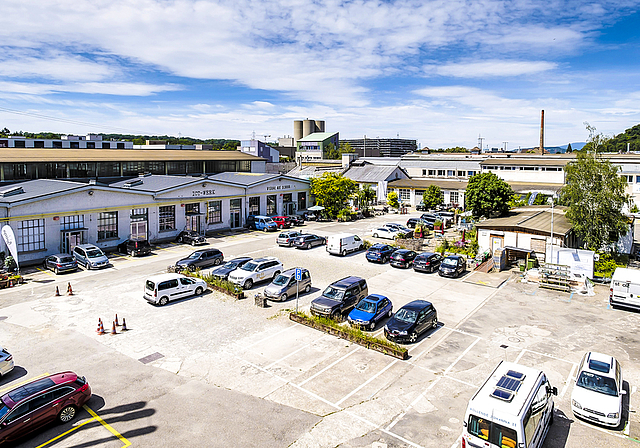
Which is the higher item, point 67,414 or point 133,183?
point 133,183

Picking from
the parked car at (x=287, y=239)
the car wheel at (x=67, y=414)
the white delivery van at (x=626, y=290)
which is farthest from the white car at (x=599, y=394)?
the parked car at (x=287, y=239)

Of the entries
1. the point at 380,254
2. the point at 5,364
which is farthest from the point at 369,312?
the point at 5,364

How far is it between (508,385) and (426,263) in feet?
64.6

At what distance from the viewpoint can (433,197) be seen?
6106 centimetres

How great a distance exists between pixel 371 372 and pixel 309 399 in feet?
10.1

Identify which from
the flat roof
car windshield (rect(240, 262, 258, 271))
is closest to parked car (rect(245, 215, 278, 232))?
the flat roof

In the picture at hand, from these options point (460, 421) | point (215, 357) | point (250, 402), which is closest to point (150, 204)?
point (215, 357)

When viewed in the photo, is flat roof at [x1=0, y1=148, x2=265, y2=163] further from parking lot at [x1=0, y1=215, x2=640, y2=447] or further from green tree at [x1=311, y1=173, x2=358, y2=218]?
parking lot at [x1=0, y1=215, x2=640, y2=447]

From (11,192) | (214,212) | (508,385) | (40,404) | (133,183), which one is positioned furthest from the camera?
(214,212)

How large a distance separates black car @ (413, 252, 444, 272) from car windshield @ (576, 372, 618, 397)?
56.1 feet

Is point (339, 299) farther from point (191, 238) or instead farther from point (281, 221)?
point (281, 221)

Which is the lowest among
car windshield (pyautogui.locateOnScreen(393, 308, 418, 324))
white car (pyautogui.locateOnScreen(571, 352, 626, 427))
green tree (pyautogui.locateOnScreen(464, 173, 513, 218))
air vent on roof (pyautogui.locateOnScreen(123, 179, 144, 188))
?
white car (pyautogui.locateOnScreen(571, 352, 626, 427))

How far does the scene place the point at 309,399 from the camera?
49.3 feet

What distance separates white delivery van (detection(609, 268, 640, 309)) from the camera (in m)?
24.1
